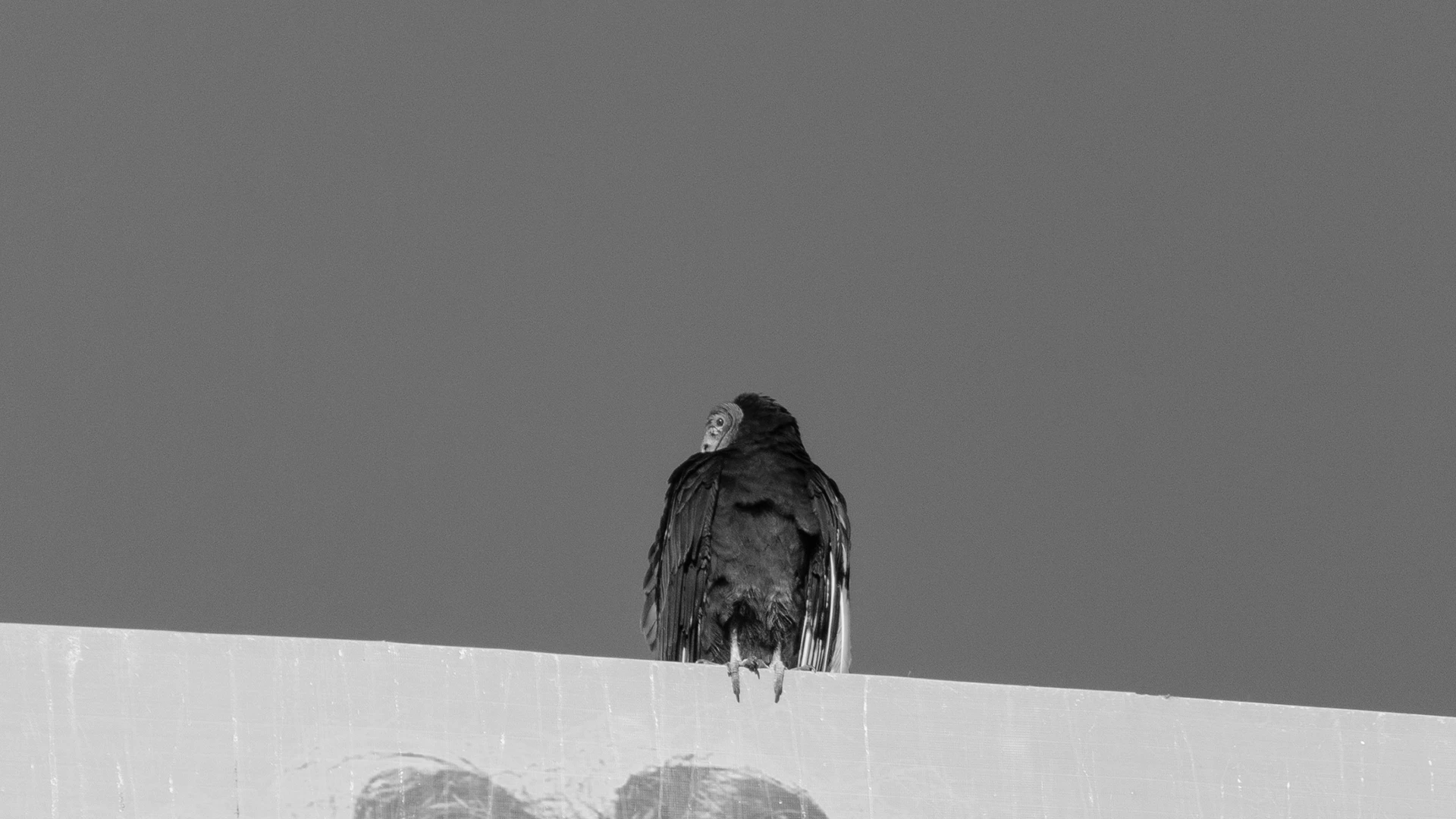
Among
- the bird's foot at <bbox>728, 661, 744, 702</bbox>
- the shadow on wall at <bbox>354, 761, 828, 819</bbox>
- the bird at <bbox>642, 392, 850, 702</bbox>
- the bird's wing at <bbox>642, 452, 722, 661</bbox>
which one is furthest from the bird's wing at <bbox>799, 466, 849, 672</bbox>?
the shadow on wall at <bbox>354, 761, 828, 819</bbox>

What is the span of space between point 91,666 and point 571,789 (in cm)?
137

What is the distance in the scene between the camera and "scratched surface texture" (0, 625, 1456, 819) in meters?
5.05

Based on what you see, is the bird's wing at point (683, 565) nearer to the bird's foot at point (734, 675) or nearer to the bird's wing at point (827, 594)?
the bird's wing at point (827, 594)

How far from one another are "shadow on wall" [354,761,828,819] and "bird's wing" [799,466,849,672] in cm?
212

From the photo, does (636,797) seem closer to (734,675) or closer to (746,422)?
(734,675)

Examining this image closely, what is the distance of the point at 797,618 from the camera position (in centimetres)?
745

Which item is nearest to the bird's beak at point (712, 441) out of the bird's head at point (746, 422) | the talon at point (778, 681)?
the bird's head at point (746, 422)

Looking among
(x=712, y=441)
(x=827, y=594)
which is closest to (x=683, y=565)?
(x=827, y=594)

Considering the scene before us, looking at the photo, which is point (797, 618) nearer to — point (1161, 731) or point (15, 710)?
point (1161, 731)

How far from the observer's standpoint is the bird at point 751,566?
7.35 m

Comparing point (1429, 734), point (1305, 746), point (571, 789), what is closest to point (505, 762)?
point (571, 789)

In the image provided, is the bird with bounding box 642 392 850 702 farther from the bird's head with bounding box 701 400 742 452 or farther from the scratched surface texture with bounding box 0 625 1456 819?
the scratched surface texture with bounding box 0 625 1456 819

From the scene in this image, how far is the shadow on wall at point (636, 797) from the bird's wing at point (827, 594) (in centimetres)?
212

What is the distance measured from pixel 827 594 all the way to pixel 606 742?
2.34m
